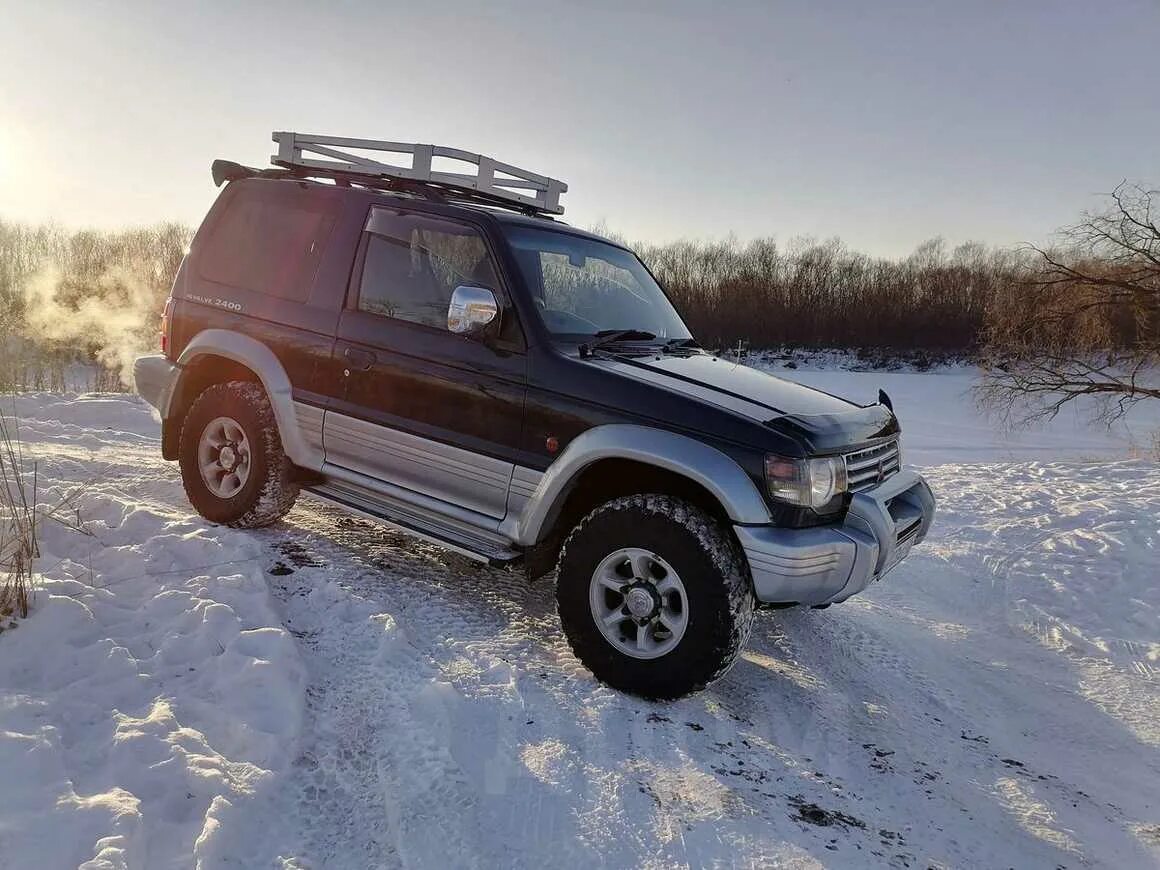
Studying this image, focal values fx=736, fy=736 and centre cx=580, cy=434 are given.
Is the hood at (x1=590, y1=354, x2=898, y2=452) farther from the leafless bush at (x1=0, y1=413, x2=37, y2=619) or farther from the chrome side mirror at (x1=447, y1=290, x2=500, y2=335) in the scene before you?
the leafless bush at (x1=0, y1=413, x2=37, y2=619)

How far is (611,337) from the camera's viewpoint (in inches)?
153

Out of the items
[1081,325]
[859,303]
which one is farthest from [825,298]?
[1081,325]

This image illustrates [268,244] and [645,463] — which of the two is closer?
[645,463]

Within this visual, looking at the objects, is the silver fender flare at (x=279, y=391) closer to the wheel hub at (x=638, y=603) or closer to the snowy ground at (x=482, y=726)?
the snowy ground at (x=482, y=726)

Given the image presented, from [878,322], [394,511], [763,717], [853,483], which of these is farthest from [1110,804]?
[878,322]

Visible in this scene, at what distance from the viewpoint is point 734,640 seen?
3.01m

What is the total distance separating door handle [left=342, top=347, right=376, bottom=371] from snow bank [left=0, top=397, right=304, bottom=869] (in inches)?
46.7

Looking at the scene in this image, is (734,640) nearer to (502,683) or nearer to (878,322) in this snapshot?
(502,683)

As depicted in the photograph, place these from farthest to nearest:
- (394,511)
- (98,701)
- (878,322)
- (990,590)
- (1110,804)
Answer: (878,322), (990,590), (394,511), (1110,804), (98,701)

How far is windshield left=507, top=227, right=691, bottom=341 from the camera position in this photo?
381cm

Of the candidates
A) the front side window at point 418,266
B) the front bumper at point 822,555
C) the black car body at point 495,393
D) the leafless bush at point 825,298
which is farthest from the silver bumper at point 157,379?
the leafless bush at point 825,298

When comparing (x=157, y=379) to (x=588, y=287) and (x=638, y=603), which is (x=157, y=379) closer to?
(x=588, y=287)

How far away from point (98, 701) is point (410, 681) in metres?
1.10

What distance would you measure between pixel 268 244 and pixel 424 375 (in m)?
1.58
